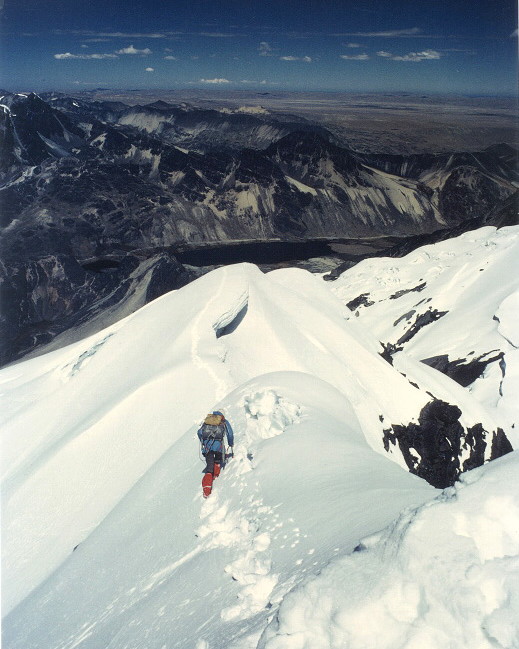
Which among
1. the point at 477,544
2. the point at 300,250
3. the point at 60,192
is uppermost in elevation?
the point at 60,192

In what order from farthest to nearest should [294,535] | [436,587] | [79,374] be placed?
[79,374] < [294,535] < [436,587]

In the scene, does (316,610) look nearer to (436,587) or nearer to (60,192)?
(436,587)

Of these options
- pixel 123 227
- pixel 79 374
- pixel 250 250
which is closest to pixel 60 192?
pixel 123 227

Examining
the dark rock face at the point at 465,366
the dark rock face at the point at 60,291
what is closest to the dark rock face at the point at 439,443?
the dark rock face at the point at 465,366

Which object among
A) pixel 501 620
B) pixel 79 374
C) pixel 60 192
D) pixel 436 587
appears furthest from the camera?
pixel 60 192

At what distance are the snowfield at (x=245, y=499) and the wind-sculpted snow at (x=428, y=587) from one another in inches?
0.6

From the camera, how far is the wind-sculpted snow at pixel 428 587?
479 cm

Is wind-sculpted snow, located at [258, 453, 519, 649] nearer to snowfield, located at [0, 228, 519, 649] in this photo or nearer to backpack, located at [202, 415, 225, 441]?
snowfield, located at [0, 228, 519, 649]

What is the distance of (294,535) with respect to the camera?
26.8 ft

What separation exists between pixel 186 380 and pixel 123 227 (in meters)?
159

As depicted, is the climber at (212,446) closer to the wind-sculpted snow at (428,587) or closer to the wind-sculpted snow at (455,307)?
the wind-sculpted snow at (428,587)

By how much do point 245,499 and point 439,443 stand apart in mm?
15197

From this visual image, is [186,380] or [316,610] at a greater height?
[316,610]

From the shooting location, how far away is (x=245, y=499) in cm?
970
